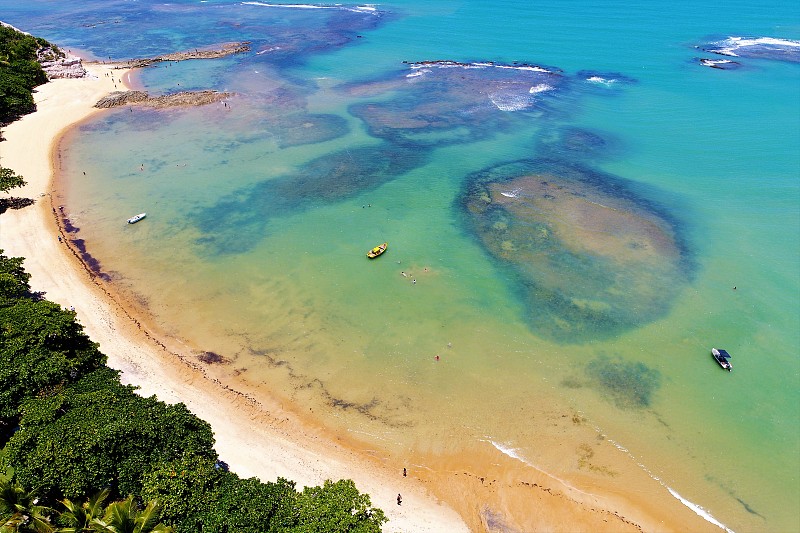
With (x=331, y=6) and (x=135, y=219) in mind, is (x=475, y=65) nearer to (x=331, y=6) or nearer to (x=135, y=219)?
(x=135, y=219)

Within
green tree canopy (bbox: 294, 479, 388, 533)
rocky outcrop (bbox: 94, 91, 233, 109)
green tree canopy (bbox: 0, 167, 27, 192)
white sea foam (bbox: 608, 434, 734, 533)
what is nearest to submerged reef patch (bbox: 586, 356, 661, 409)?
white sea foam (bbox: 608, 434, 734, 533)

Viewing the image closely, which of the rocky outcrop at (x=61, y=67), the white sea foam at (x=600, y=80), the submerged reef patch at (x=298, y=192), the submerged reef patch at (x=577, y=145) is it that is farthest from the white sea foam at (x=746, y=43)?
the rocky outcrop at (x=61, y=67)

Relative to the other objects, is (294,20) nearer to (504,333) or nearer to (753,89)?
(753,89)

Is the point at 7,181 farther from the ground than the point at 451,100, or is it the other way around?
the point at 7,181

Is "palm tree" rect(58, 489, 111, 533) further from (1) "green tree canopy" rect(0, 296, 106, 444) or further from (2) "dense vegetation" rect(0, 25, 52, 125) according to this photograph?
(2) "dense vegetation" rect(0, 25, 52, 125)

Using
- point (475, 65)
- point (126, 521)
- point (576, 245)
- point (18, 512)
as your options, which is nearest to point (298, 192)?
point (576, 245)

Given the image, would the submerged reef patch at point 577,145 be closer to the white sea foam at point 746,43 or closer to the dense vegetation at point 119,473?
the dense vegetation at point 119,473
